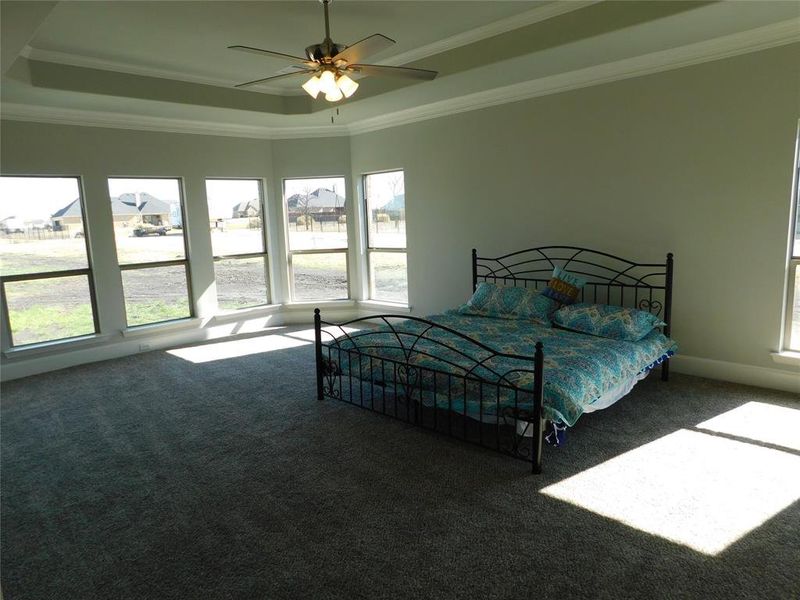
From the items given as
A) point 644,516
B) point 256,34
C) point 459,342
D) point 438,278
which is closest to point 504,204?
point 438,278

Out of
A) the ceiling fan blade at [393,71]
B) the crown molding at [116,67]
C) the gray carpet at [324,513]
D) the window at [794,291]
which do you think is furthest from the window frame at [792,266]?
the crown molding at [116,67]

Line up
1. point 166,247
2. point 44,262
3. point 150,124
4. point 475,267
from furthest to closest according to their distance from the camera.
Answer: point 166,247 → point 150,124 → point 475,267 → point 44,262

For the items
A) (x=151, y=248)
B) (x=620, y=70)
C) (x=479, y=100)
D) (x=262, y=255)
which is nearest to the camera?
(x=620, y=70)

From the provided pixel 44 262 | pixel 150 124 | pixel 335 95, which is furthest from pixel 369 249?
pixel 335 95

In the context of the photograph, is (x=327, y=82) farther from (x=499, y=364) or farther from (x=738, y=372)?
(x=738, y=372)

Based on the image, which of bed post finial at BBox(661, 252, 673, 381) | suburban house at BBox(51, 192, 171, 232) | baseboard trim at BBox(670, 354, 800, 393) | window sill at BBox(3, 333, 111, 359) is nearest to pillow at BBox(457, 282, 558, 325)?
bed post finial at BBox(661, 252, 673, 381)

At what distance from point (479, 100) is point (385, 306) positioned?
9.45 feet

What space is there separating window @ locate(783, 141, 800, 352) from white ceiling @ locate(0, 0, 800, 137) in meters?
1.30

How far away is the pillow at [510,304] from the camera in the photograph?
15.0ft

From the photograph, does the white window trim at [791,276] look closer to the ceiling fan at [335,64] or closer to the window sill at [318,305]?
the ceiling fan at [335,64]

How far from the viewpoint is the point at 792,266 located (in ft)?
13.1

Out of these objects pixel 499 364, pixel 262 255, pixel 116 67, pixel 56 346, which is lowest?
pixel 56 346

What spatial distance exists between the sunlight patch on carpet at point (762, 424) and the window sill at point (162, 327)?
5518mm

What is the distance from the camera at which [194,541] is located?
251 cm
